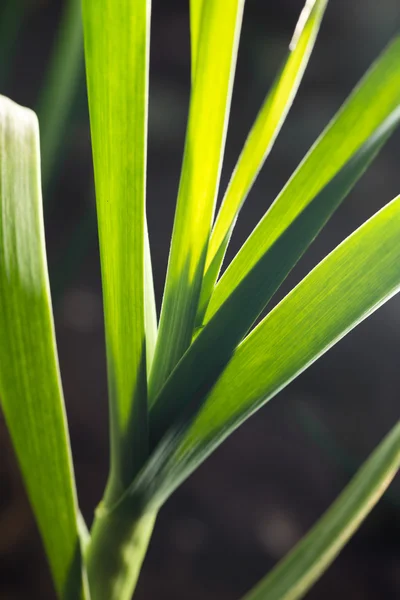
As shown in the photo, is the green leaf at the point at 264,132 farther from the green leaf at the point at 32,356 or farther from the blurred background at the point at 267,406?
the blurred background at the point at 267,406

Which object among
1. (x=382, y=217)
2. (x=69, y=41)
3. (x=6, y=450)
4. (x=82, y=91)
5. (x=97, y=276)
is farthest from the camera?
(x=97, y=276)

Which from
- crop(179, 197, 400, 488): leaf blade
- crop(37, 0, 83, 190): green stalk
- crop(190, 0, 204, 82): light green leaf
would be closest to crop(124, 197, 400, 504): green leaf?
crop(179, 197, 400, 488): leaf blade

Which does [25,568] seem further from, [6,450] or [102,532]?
[102,532]

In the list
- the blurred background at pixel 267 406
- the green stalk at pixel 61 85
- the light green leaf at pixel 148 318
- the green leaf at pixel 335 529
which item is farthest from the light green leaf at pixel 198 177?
the blurred background at pixel 267 406

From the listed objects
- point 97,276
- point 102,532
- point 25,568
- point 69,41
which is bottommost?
point 25,568

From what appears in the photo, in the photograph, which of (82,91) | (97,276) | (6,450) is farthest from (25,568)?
(82,91)

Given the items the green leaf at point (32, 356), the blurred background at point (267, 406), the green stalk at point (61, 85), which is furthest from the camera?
the blurred background at point (267, 406)
